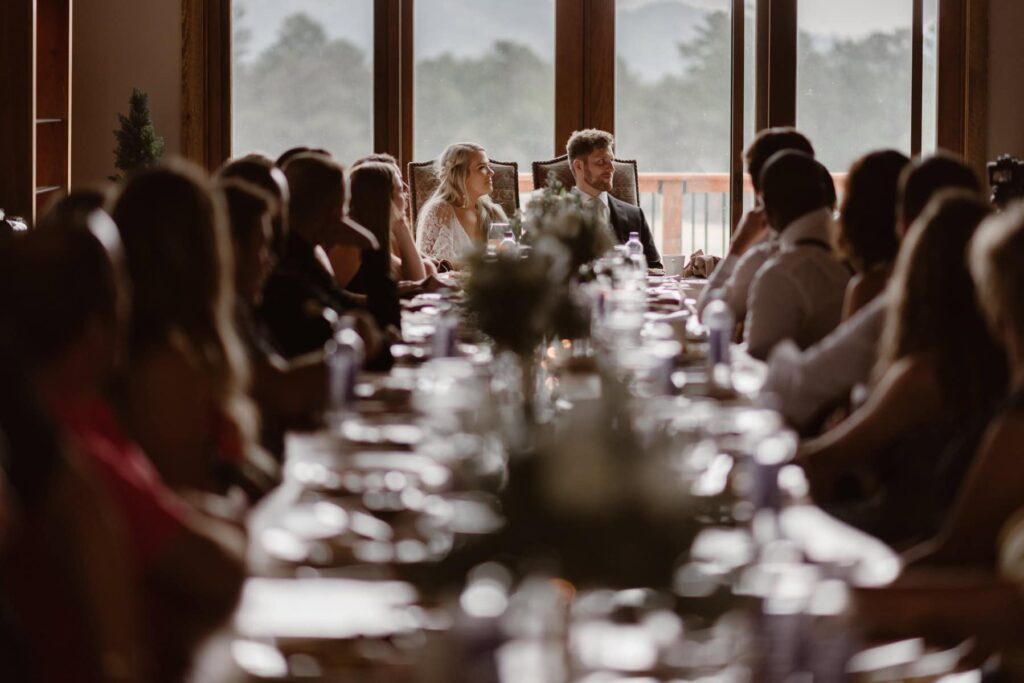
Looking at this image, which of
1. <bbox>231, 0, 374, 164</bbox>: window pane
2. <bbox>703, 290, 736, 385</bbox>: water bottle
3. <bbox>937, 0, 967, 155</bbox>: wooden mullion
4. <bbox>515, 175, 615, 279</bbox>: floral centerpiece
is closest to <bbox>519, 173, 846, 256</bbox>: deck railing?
<bbox>937, 0, 967, 155</bbox>: wooden mullion

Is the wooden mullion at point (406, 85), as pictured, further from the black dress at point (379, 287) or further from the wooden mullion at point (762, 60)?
the black dress at point (379, 287)

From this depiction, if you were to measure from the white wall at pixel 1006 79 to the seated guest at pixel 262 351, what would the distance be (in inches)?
244

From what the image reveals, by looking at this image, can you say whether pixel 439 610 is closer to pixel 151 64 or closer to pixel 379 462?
pixel 379 462

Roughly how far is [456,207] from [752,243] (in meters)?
2.24

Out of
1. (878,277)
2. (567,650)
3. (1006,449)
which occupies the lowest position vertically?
(567,650)

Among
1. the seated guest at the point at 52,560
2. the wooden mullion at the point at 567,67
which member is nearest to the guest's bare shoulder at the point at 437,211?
the wooden mullion at the point at 567,67

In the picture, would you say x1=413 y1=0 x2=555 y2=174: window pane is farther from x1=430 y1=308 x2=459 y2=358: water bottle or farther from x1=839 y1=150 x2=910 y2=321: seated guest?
x1=839 y1=150 x2=910 y2=321: seated guest

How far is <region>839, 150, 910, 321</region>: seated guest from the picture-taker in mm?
2947

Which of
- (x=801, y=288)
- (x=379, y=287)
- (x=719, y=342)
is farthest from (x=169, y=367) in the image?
(x=379, y=287)

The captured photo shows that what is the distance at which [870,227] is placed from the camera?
117 inches

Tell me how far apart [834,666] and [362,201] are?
10.8 ft

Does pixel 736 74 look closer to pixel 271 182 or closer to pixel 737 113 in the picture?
pixel 737 113

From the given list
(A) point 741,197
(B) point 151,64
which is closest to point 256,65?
(B) point 151,64

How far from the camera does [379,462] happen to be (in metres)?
2.06
